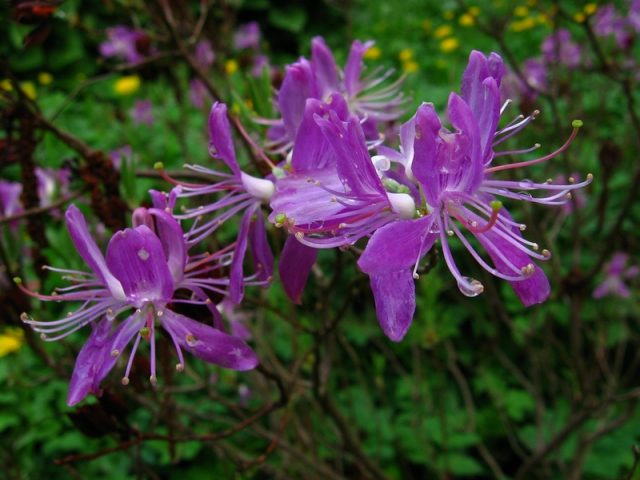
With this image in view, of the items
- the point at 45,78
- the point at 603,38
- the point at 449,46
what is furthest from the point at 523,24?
the point at 45,78

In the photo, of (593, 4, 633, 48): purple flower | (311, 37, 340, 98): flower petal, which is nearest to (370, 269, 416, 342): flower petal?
(311, 37, 340, 98): flower petal

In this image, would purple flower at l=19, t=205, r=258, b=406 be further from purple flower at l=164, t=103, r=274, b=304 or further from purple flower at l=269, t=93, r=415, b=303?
purple flower at l=269, t=93, r=415, b=303

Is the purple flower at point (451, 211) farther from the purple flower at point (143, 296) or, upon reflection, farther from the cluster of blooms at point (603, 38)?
the cluster of blooms at point (603, 38)

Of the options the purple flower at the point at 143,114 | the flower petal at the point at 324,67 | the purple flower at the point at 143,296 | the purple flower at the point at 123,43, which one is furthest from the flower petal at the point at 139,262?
the purple flower at the point at 143,114

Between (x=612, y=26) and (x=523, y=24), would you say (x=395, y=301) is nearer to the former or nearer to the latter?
(x=612, y=26)

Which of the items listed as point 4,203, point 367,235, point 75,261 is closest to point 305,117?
point 367,235

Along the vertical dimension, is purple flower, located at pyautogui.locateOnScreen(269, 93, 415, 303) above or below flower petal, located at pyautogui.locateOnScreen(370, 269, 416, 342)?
above
